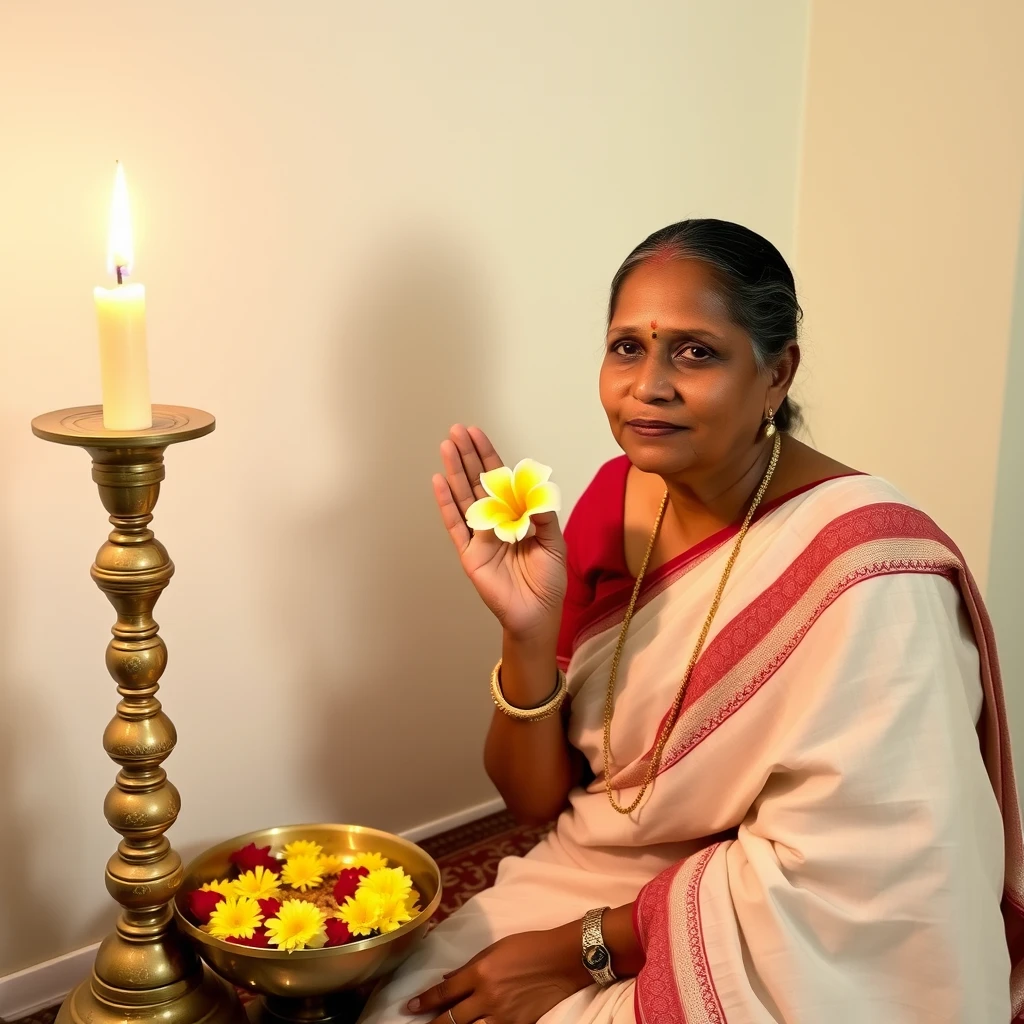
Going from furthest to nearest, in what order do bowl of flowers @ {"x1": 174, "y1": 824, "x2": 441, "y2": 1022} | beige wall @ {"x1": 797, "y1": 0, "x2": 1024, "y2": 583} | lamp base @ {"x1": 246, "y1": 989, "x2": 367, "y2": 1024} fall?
1. beige wall @ {"x1": 797, "y1": 0, "x2": 1024, "y2": 583}
2. lamp base @ {"x1": 246, "y1": 989, "x2": 367, "y2": 1024}
3. bowl of flowers @ {"x1": 174, "y1": 824, "x2": 441, "y2": 1022}

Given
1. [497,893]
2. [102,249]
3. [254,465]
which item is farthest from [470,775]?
[102,249]

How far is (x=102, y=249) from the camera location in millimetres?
1489

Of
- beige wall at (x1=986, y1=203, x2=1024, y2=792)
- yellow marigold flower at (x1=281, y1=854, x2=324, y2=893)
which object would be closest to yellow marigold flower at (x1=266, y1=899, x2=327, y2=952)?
yellow marigold flower at (x1=281, y1=854, x2=324, y2=893)

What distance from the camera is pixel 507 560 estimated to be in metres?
1.45

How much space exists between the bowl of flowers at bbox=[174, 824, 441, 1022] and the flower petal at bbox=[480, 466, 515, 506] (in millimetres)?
486

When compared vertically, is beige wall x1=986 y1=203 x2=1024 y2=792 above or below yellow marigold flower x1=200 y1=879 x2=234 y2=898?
above

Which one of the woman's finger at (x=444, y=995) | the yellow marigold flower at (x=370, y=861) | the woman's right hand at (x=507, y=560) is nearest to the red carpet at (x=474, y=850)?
the yellow marigold flower at (x=370, y=861)

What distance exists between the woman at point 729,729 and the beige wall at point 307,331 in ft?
1.27

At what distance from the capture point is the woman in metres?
1.22

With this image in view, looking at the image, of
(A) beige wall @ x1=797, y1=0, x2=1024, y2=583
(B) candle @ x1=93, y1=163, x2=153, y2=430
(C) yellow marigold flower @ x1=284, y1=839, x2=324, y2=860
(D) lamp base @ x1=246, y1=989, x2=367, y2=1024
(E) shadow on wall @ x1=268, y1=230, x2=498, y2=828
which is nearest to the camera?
(B) candle @ x1=93, y1=163, x2=153, y2=430

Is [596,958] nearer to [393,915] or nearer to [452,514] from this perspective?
[393,915]

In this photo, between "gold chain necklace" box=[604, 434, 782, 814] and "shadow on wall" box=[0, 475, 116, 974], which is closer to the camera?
"gold chain necklace" box=[604, 434, 782, 814]

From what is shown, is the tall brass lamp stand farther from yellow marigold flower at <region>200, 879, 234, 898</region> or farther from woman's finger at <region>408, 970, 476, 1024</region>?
woman's finger at <region>408, 970, 476, 1024</region>

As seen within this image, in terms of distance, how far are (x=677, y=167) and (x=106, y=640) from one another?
1.32 meters
